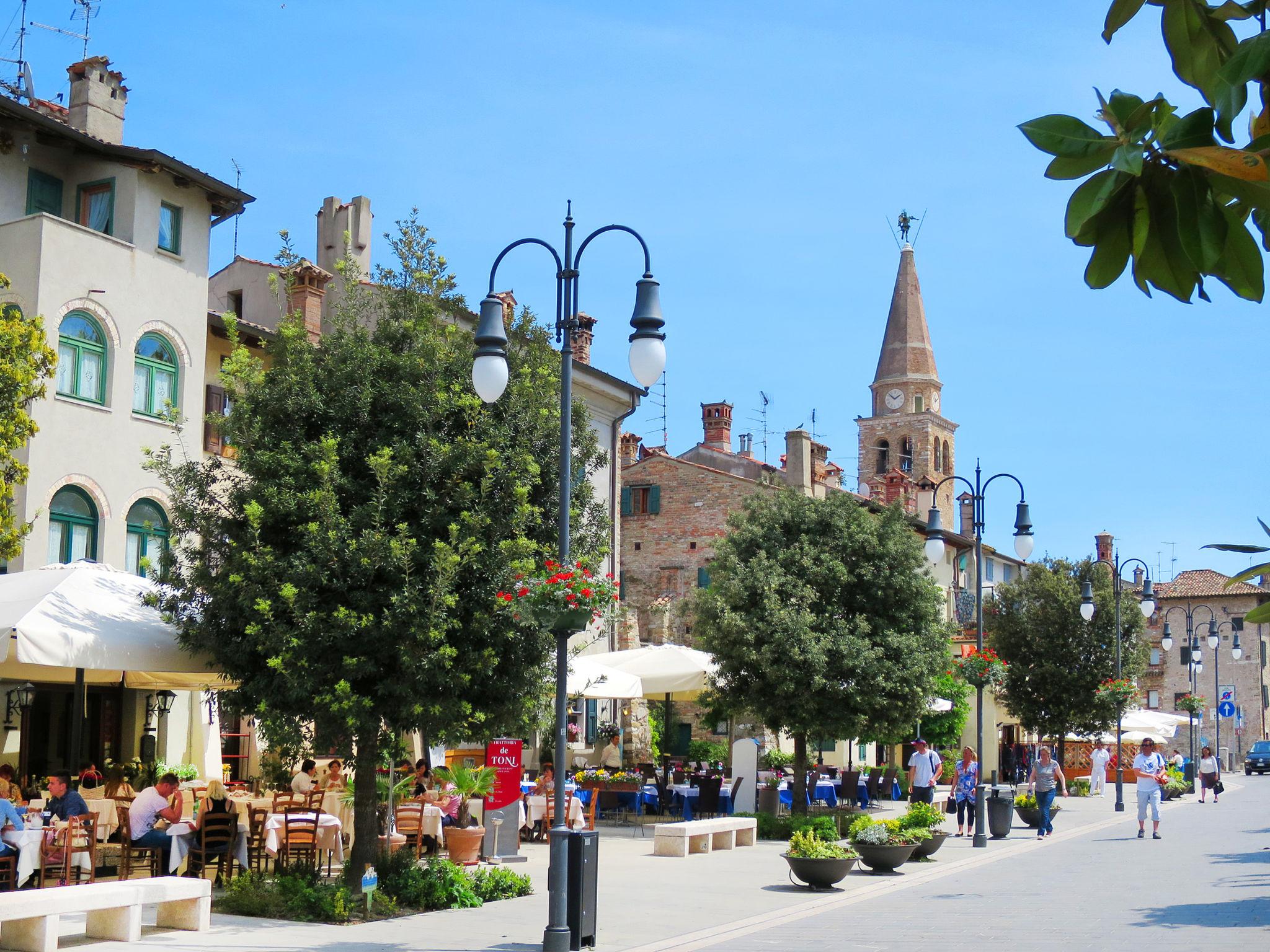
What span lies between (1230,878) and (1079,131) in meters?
18.1

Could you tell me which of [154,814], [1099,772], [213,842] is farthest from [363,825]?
[1099,772]

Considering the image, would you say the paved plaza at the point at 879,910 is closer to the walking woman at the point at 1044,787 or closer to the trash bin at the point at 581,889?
the trash bin at the point at 581,889

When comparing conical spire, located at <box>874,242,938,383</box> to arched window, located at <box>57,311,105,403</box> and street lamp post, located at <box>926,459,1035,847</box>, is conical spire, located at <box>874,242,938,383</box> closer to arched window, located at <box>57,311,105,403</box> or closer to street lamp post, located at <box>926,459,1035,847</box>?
street lamp post, located at <box>926,459,1035,847</box>

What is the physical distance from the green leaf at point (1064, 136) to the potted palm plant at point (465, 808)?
1545cm

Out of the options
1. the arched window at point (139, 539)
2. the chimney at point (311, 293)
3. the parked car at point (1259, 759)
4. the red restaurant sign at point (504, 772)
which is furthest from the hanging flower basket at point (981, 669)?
the parked car at point (1259, 759)

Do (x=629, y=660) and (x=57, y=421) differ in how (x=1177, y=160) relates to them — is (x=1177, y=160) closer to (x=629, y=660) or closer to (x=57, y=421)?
(x=57, y=421)

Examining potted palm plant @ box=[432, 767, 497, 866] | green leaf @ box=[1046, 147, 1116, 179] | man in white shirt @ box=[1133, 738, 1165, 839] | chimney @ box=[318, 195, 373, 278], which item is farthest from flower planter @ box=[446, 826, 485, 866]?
chimney @ box=[318, 195, 373, 278]

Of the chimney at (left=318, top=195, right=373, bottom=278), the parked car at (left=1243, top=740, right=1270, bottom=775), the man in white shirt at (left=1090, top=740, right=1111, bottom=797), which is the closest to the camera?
the chimney at (left=318, top=195, right=373, bottom=278)

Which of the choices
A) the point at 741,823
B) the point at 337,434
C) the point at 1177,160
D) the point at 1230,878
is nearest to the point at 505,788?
the point at 741,823

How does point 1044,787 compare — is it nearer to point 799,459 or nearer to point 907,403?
point 799,459

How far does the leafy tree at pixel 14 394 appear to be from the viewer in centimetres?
1459

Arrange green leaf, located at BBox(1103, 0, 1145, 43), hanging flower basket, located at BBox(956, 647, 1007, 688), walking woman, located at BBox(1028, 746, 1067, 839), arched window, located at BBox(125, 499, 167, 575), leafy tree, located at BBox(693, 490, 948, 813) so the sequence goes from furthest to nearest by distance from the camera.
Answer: walking woman, located at BBox(1028, 746, 1067, 839)
hanging flower basket, located at BBox(956, 647, 1007, 688)
leafy tree, located at BBox(693, 490, 948, 813)
arched window, located at BBox(125, 499, 167, 575)
green leaf, located at BBox(1103, 0, 1145, 43)

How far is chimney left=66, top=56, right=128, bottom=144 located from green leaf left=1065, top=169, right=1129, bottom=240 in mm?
24283

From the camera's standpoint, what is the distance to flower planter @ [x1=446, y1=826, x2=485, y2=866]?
16.9m
